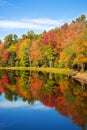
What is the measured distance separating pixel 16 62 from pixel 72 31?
131 ft

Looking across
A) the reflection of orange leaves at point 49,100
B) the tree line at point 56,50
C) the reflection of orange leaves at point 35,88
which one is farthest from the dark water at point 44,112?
the tree line at point 56,50

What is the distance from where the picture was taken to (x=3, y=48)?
479 feet

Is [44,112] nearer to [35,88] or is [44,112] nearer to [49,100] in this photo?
[49,100]

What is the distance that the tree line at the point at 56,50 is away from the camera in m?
65.0

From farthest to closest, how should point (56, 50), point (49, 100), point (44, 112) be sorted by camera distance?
point (56, 50), point (49, 100), point (44, 112)

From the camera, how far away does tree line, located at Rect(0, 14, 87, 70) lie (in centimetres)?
6499

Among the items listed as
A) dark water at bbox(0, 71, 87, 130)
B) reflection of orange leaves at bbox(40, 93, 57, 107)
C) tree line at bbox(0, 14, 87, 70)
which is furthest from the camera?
tree line at bbox(0, 14, 87, 70)

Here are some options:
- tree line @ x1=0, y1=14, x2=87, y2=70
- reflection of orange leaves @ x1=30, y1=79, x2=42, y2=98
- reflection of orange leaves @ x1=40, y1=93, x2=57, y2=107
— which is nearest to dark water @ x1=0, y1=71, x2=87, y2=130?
reflection of orange leaves @ x1=40, y1=93, x2=57, y2=107

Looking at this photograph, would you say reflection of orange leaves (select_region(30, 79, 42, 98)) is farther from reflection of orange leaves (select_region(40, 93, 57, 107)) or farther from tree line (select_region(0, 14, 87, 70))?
tree line (select_region(0, 14, 87, 70))

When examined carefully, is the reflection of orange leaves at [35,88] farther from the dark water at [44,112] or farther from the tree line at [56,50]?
the tree line at [56,50]

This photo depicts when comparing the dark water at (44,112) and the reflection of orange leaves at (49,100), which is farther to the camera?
the reflection of orange leaves at (49,100)

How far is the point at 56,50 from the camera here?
9512 centimetres

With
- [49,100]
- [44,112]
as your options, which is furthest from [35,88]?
[44,112]

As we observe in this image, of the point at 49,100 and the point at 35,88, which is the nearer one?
the point at 49,100
